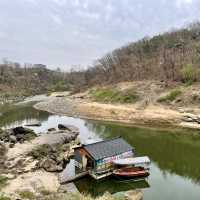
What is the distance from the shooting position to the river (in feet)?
108

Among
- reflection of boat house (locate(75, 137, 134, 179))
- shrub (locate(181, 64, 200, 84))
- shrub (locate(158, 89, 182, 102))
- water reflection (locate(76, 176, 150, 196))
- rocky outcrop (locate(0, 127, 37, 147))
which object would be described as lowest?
water reflection (locate(76, 176, 150, 196))

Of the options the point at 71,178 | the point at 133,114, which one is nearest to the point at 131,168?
the point at 71,178

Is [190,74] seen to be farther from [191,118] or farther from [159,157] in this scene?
[159,157]

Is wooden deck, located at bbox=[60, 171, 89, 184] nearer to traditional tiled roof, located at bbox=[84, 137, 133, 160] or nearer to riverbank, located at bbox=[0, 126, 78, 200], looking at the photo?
riverbank, located at bbox=[0, 126, 78, 200]

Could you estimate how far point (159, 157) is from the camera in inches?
1758

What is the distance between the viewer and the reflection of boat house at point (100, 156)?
34.9m

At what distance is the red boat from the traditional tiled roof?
Result: 2048 millimetres

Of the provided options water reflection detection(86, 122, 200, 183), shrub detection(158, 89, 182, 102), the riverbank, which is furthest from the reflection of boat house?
shrub detection(158, 89, 182, 102)

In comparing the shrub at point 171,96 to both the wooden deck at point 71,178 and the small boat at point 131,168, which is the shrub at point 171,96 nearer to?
the small boat at point 131,168

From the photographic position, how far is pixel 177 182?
35406 mm

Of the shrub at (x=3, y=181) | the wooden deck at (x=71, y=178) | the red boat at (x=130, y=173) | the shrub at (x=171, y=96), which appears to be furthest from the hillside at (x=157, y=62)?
the shrub at (x=3, y=181)

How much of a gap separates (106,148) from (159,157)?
11265mm

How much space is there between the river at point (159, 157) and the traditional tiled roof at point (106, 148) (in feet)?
9.31

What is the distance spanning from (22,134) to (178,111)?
111ft
